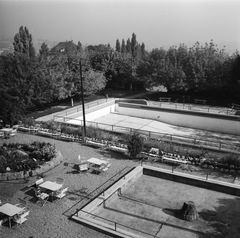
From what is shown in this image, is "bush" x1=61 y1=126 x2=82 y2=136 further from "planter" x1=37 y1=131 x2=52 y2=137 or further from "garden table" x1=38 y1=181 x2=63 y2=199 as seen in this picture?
"garden table" x1=38 y1=181 x2=63 y2=199

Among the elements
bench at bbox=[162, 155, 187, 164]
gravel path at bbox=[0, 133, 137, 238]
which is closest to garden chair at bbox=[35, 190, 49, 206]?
gravel path at bbox=[0, 133, 137, 238]

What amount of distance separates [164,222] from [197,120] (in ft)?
64.8

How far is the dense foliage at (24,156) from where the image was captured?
1574cm

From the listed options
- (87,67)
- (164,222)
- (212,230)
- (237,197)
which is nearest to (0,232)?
(164,222)

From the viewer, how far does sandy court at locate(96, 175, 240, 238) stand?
36.1 ft

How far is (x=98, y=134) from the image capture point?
2125 centimetres

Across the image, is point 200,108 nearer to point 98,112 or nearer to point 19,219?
point 98,112

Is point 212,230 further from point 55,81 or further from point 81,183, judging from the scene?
point 55,81

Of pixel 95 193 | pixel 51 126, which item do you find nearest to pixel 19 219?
pixel 95 193

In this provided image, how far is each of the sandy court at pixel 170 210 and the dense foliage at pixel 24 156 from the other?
566 cm

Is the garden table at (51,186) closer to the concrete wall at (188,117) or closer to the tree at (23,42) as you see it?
the concrete wall at (188,117)

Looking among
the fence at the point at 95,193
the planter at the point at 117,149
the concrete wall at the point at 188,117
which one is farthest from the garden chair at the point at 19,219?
the concrete wall at the point at 188,117

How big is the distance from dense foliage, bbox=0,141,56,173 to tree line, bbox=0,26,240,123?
19.9 ft

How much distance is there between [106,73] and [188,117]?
63.0 feet
